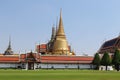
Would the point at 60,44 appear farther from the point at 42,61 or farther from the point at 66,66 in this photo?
the point at 42,61

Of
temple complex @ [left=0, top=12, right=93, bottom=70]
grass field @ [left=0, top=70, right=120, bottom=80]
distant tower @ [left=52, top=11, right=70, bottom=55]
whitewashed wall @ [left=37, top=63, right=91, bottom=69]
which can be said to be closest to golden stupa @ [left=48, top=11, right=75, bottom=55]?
distant tower @ [left=52, top=11, right=70, bottom=55]

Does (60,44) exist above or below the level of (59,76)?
above

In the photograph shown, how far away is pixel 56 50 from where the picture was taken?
127 m

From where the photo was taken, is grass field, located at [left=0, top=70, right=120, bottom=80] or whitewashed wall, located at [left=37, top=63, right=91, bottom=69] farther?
whitewashed wall, located at [left=37, top=63, right=91, bottom=69]

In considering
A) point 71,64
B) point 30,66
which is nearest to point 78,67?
point 71,64

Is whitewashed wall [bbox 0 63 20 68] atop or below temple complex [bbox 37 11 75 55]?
below

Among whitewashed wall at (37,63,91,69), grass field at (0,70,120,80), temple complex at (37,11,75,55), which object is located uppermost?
temple complex at (37,11,75,55)

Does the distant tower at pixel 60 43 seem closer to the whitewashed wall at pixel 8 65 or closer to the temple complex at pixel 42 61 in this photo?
the temple complex at pixel 42 61

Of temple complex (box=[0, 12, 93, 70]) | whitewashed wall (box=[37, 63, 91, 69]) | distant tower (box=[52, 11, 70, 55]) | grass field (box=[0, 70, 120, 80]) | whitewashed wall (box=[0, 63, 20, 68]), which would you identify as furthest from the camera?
distant tower (box=[52, 11, 70, 55])

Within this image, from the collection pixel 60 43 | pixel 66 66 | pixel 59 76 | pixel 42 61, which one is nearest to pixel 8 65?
pixel 42 61

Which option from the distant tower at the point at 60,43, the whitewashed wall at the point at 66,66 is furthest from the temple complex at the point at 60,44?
the whitewashed wall at the point at 66,66

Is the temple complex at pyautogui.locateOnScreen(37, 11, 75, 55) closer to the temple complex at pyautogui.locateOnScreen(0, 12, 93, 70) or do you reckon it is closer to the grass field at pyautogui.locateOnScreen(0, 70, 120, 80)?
the temple complex at pyautogui.locateOnScreen(0, 12, 93, 70)

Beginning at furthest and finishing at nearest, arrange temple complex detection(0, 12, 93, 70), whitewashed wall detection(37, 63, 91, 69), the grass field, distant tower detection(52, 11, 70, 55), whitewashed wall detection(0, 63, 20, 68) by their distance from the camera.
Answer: distant tower detection(52, 11, 70, 55), whitewashed wall detection(37, 63, 91, 69), temple complex detection(0, 12, 93, 70), whitewashed wall detection(0, 63, 20, 68), the grass field

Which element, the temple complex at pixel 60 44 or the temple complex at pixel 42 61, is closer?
the temple complex at pixel 42 61
